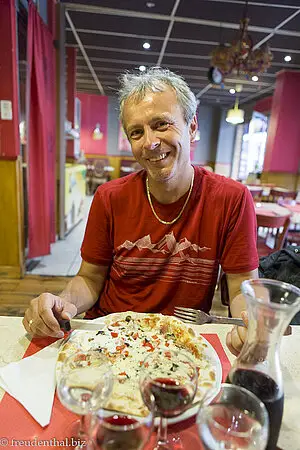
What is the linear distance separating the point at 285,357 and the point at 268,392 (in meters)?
0.35

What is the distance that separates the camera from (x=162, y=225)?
4.09 ft

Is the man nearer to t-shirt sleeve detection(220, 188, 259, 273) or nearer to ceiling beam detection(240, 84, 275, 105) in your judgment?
t-shirt sleeve detection(220, 188, 259, 273)

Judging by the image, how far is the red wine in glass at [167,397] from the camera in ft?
1.66

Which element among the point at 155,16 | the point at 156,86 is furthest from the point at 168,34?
the point at 156,86

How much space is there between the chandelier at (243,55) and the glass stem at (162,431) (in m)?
4.47

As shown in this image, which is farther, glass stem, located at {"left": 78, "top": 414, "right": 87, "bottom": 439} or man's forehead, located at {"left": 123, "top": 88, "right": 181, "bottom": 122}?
man's forehead, located at {"left": 123, "top": 88, "right": 181, "bottom": 122}

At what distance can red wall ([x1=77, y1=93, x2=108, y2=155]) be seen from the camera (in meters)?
11.5

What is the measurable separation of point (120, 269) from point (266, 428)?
868mm

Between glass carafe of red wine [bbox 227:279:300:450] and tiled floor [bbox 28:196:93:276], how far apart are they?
3.10 meters

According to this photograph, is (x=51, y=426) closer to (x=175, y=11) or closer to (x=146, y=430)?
(x=146, y=430)

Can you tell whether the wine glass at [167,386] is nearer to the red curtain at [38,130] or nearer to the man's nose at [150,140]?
the man's nose at [150,140]

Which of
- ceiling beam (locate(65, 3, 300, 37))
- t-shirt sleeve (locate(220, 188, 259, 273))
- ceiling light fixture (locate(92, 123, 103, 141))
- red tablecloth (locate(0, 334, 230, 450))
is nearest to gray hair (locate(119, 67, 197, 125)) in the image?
t-shirt sleeve (locate(220, 188, 259, 273))

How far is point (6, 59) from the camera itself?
2.88m

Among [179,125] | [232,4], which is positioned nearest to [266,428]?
[179,125]
